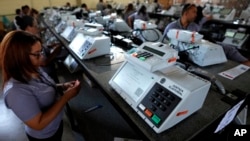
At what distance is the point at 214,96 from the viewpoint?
1.03 metres

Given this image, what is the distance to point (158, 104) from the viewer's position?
0.78 metres


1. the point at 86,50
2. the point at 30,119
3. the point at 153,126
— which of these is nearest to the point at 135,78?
the point at 153,126

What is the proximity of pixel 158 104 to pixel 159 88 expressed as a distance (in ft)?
0.26

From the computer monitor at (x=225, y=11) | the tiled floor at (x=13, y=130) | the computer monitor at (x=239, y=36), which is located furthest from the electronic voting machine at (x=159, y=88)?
the computer monitor at (x=225, y=11)

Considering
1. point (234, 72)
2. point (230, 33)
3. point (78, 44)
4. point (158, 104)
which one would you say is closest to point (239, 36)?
point (230, 33)

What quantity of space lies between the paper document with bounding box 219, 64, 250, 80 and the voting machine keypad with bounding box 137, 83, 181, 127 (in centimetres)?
73

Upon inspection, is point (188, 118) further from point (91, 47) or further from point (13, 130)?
point (13, 130)

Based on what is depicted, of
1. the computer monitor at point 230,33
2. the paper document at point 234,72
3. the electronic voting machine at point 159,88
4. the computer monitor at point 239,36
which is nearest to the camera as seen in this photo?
the electronic voting machine at point 159,88

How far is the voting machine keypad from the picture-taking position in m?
0.74

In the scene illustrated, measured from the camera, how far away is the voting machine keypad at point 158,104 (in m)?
0.74

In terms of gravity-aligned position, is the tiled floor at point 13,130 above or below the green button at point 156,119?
below

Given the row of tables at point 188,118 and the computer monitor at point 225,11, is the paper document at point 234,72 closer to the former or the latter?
the row of tables at point 188,118

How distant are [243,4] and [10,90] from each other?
792cm

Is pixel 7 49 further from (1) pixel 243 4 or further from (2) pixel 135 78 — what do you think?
(1) pixel 243 4
